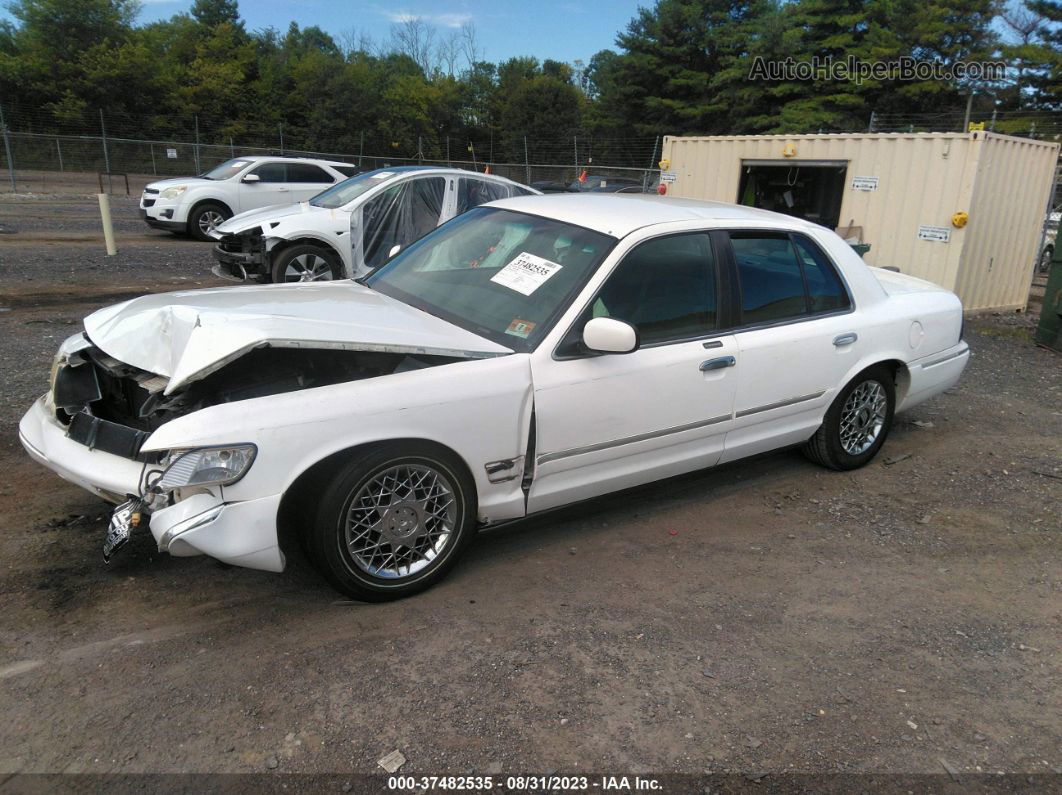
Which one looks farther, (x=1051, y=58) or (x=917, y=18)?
(x=917, y=18)

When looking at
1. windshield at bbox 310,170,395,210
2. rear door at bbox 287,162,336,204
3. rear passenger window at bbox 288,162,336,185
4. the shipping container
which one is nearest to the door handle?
windshield at bbox 310,170,395,210

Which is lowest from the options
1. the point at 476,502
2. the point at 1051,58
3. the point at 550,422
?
the point at 476,502

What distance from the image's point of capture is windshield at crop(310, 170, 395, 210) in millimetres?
9398

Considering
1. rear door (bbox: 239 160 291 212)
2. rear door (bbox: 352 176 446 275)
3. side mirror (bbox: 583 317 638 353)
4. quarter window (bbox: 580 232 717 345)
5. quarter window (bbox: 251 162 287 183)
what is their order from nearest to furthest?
1. side mirror (bbox: 583 317 638 353)
2. quarter window (bbox: 580 232 717 345)
3. rear door (bbox: 352 176 446 275)
4. rear door (bbox: 239 160 291 212)
5. quarter window (bbox: 251 162 287 183)

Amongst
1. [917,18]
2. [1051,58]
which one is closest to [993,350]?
[1051,58]

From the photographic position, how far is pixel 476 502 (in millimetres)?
3367

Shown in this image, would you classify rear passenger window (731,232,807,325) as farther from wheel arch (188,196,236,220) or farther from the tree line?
the tree line

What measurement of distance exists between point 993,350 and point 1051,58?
30252 mm

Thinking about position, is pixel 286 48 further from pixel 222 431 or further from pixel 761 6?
pixel 222 431

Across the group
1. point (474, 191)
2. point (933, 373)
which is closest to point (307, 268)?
point (474, 191)

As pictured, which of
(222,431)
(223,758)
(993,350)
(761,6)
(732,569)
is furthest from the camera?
(761,6)

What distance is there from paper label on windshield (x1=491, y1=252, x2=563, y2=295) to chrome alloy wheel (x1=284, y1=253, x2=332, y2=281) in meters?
5.54

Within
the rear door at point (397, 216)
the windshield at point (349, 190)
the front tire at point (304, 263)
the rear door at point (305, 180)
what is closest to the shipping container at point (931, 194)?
the rear door at point (397, 216)

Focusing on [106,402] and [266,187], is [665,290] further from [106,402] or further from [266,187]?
[266,187]
